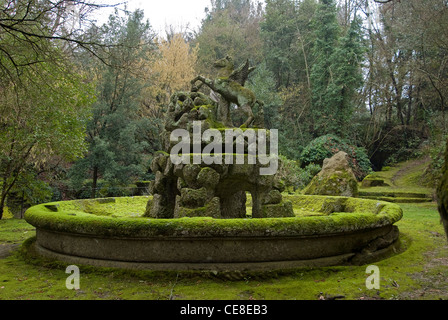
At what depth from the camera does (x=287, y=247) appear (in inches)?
176

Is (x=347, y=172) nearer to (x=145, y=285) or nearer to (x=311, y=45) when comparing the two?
(x=145, y=285)

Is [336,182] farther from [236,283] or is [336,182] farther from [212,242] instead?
[236,283]

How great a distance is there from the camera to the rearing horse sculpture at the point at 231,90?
23.7 ft

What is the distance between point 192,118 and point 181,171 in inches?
59.0

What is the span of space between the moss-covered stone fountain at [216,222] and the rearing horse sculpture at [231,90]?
22 millimetres

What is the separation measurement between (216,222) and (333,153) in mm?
16833

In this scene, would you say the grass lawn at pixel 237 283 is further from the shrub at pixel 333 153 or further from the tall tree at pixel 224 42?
the tall tree at pixel 224 42

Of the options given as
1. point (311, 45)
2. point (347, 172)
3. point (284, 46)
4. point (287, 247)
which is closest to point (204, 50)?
point (284, 46)

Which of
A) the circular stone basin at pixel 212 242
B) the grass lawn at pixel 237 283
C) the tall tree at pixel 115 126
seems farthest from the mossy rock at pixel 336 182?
the tall tree at pixel 115 126

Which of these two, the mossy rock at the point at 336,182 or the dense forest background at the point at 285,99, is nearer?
the mossy rock at the point at 336,182

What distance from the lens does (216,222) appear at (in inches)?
168

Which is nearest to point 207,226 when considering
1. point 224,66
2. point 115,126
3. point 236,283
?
point 236,283

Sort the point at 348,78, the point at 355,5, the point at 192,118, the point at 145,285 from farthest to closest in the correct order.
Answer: the point at 355,5 < the point at 348,78 < the point at 192,118 < the point at 145,285
